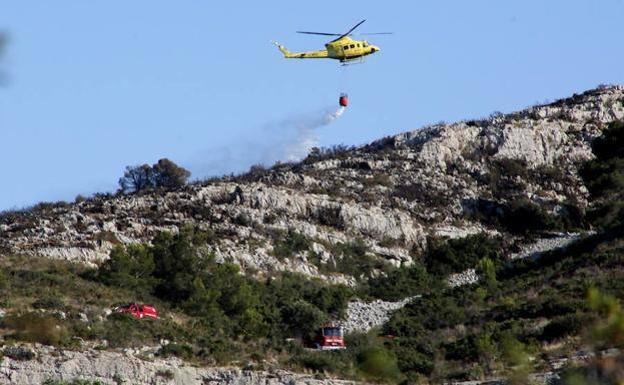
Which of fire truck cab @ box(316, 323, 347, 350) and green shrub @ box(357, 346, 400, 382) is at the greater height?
fire truck cab @ box(316, 323, 347, 350)

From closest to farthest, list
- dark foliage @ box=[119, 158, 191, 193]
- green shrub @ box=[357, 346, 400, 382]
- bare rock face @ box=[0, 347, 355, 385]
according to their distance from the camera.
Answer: green shrub @ box=[357, 346, 400, 382], bare rock face @ box=[0, 347, 355, 385], dark foliage @ box=[119, 158, 191, 193]

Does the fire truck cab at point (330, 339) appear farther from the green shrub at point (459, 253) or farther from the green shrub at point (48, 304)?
the green shrub at point (459, 253)

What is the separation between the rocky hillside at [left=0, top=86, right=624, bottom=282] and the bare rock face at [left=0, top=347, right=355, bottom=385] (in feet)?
83.7

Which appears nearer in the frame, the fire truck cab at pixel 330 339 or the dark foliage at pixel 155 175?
the fire truck cab at pixel 330 339

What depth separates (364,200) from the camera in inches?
3420

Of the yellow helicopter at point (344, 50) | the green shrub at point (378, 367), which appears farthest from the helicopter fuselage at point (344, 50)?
the green shrub at point (378, 367)

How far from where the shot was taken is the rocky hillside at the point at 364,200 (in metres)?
75.2

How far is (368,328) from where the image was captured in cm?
6406

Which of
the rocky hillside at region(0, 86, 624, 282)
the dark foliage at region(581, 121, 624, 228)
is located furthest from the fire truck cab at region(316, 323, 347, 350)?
the dark foliage at region(581, 121, 624, 228)

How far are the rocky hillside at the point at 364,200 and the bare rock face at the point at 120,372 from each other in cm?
2552

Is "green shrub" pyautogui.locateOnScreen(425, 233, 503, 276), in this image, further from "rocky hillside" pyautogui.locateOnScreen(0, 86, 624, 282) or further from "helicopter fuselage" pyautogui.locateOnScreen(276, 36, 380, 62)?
"helicopter fuselage" pyautogui.locateOnScreen(276, 36, 380, 62)

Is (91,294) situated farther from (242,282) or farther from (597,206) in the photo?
(597,206)

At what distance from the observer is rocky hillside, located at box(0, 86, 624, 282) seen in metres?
75.2

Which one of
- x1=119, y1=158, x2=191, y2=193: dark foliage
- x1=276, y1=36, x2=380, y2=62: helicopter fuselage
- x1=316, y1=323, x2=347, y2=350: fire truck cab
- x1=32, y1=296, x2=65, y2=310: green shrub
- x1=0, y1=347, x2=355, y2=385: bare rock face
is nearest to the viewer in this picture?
x1=0, y1=347, x2=355, y2=385: bare rock face
